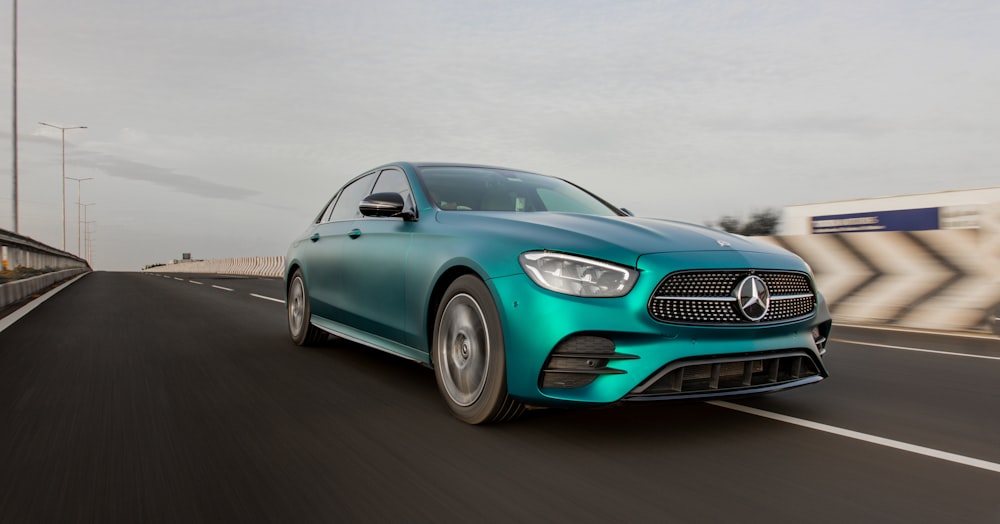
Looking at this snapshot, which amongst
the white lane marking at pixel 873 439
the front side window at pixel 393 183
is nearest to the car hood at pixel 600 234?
the front side window at pixel 393 183

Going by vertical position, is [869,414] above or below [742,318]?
below

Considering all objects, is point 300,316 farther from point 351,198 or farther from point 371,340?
point 371,340

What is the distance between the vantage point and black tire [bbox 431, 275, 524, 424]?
3648 millimetres

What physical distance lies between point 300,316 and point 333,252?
3.79 feet

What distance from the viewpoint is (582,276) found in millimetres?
3434

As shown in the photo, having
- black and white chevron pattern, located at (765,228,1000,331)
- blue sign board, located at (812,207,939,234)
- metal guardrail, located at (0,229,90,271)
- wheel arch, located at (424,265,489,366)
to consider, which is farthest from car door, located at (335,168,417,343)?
blue sign board, located at (812,207,939,234)

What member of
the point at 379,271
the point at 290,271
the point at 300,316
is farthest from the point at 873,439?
the point at 290,271

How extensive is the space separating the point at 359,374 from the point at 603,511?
3059mm

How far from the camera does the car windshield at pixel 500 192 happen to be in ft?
16.1

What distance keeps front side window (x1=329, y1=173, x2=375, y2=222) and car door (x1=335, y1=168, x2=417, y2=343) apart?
0.21 metres

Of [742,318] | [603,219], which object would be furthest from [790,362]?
[603,219]

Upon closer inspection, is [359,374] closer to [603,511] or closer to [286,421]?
[286,421]

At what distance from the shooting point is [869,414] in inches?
165

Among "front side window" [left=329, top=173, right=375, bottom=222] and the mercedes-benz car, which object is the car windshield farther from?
"front side window" [left=329, top=173, right=375, bottom=222]
